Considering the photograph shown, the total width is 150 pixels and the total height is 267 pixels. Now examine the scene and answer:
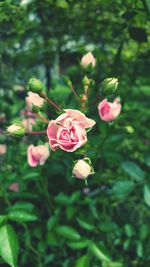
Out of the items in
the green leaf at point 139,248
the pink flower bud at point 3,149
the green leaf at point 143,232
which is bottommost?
the green leaf at point 139,248

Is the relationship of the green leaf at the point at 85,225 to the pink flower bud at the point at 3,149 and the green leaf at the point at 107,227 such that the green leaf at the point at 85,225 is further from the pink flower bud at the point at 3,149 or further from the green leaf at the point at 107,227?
the pink flower bud at the point at 3,149

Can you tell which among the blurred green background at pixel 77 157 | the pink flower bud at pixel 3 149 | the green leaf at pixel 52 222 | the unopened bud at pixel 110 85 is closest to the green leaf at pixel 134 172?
the blurred green background at pixel 77 157

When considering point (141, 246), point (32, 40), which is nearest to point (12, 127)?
point (141, 246)

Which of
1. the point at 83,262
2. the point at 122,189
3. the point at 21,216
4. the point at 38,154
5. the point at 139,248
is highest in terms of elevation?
the point at 38,154

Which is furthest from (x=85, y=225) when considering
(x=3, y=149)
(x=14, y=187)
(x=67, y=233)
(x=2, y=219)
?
(x=3, y=149)

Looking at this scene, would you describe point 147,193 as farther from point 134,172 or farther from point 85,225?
point 85,225

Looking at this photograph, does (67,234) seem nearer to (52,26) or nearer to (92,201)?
(92,201)
